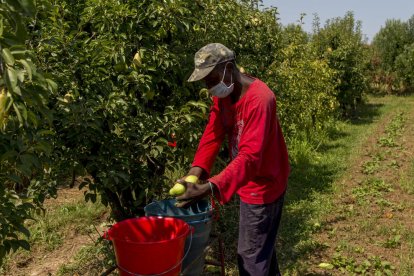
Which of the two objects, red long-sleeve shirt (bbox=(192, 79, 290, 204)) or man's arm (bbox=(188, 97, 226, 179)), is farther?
man's arm (bbox=(188, 97, 226, 179))

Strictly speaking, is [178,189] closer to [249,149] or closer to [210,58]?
[249,149]

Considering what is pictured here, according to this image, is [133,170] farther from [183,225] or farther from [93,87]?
[183,225]

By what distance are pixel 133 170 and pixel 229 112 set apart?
1070 mm

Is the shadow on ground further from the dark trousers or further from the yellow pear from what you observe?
the yellow pear

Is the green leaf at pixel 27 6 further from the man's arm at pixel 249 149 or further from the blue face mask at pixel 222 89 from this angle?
the blue face mask at pixel 222 89

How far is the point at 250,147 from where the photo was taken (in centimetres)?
239

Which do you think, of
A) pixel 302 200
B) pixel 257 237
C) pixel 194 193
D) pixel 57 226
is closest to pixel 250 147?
pixel 194 193

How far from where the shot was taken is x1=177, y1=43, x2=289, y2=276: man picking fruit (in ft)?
7.74

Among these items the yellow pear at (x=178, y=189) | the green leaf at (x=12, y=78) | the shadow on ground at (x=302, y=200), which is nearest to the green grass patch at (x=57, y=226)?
the shadow on ground at (x=302, y=200)

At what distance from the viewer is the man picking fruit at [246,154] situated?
2.36 meters

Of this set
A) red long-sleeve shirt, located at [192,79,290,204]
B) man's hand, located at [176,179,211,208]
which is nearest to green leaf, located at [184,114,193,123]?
red long-sleeve shirt, located at [192,79,290,204]

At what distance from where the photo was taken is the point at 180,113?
11.3 ft

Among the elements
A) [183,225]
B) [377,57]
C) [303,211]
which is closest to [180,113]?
[183,225]

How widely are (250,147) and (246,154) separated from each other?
0.15 ft
